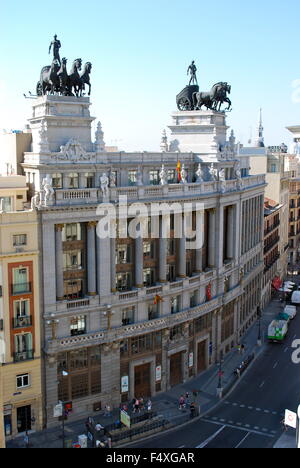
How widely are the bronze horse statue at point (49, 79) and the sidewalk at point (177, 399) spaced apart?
43515 millimetres

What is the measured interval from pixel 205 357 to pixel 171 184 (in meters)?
29.2

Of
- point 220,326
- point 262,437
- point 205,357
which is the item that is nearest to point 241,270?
point 220,326

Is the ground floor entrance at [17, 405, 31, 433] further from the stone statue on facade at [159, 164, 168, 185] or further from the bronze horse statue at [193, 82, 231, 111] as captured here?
the bronze horse statue at [193, 82, 231, 111]

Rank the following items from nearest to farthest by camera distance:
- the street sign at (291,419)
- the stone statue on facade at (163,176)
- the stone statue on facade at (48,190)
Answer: the street sign at (291,419) → the stone statue on facade at (48,190) → the stone statue on facade at (163,176)

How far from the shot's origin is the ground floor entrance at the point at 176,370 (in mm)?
83250

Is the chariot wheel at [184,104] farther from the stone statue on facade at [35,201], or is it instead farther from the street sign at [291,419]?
the street sign at [291,419]

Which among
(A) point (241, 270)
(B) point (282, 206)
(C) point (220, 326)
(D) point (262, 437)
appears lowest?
(D) point (262, 437)

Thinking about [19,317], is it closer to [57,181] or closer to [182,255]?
A: [57,181]

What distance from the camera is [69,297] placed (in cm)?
7294

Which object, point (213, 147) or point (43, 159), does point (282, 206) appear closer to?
point (213, 147)

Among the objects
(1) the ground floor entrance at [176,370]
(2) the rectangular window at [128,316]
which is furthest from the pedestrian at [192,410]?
(2) the rectangular window at [128,316]

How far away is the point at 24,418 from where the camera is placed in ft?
227

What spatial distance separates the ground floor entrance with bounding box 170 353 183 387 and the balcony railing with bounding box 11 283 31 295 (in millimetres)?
26182

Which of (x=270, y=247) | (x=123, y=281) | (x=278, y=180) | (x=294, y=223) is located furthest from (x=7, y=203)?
(x=294, y=223)
